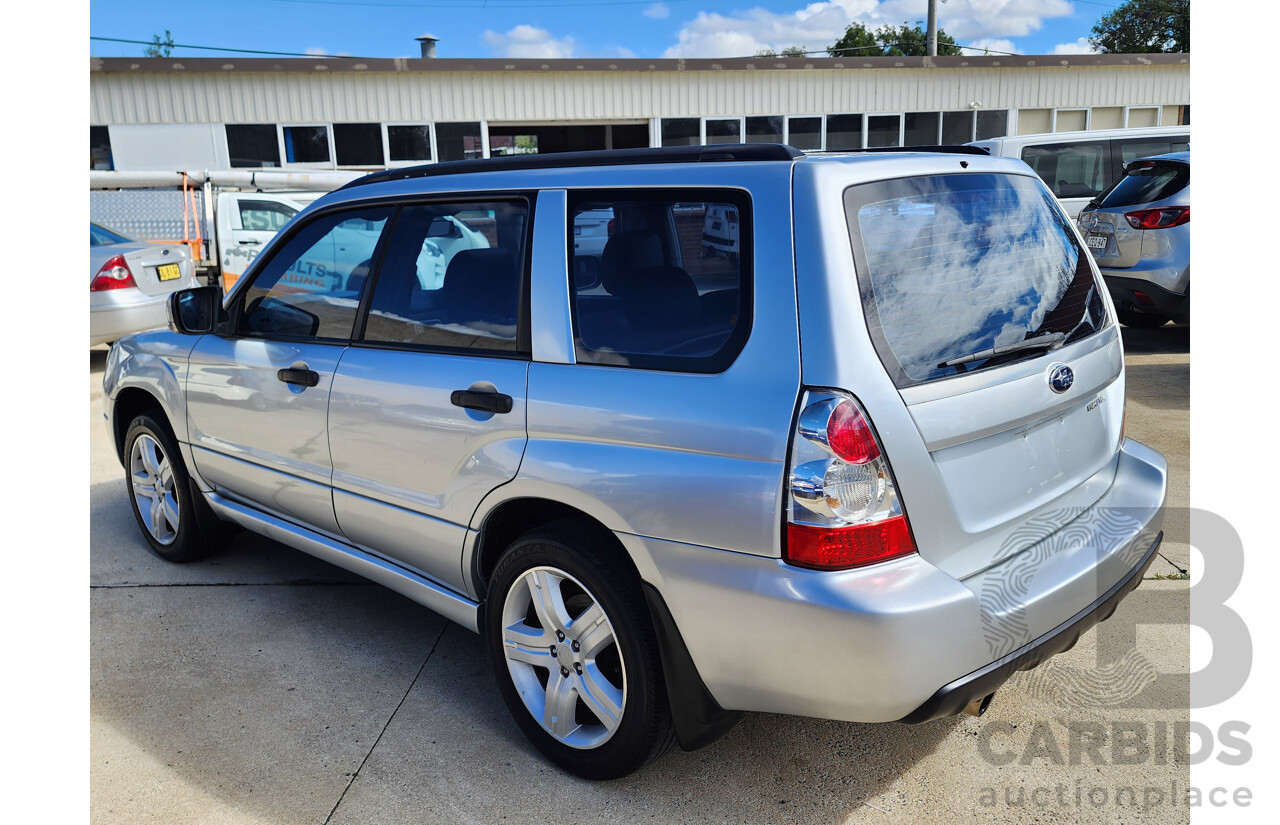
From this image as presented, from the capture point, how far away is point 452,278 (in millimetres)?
3008

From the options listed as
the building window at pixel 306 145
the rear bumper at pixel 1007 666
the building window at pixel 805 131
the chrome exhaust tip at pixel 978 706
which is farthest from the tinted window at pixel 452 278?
the building window at pixel 805 131

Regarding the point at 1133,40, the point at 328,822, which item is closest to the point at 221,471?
the point at 328,822

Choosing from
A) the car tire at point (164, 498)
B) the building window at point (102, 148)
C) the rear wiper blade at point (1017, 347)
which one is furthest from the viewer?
the building window at point (102, 148)

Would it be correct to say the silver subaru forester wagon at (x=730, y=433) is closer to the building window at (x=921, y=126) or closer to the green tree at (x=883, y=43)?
the building window at (x=921, y=126)

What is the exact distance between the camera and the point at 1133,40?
171ft

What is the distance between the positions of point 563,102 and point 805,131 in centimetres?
544

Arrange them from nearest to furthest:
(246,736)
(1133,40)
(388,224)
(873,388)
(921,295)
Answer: (873,388), (921,295), (246,736), (388,224), (1133,40)

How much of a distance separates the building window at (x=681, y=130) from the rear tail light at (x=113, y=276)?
13198mm

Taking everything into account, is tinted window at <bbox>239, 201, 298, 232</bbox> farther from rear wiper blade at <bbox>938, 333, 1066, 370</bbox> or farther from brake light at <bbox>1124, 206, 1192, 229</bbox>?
rear wiper blade at <bbox>938, 333, 1066, 370</bbox>

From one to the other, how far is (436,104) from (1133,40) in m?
48.4

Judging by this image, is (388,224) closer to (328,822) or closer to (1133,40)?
(328,822)

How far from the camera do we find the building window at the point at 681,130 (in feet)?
65.6

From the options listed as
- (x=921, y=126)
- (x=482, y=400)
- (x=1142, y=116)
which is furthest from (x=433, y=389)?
(x=1142, y=116)

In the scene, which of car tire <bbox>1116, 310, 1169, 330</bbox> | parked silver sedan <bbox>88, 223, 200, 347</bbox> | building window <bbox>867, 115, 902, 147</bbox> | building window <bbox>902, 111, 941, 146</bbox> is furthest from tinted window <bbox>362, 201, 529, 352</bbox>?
building window <bbox>902, 111, 941, 146</bbox>
